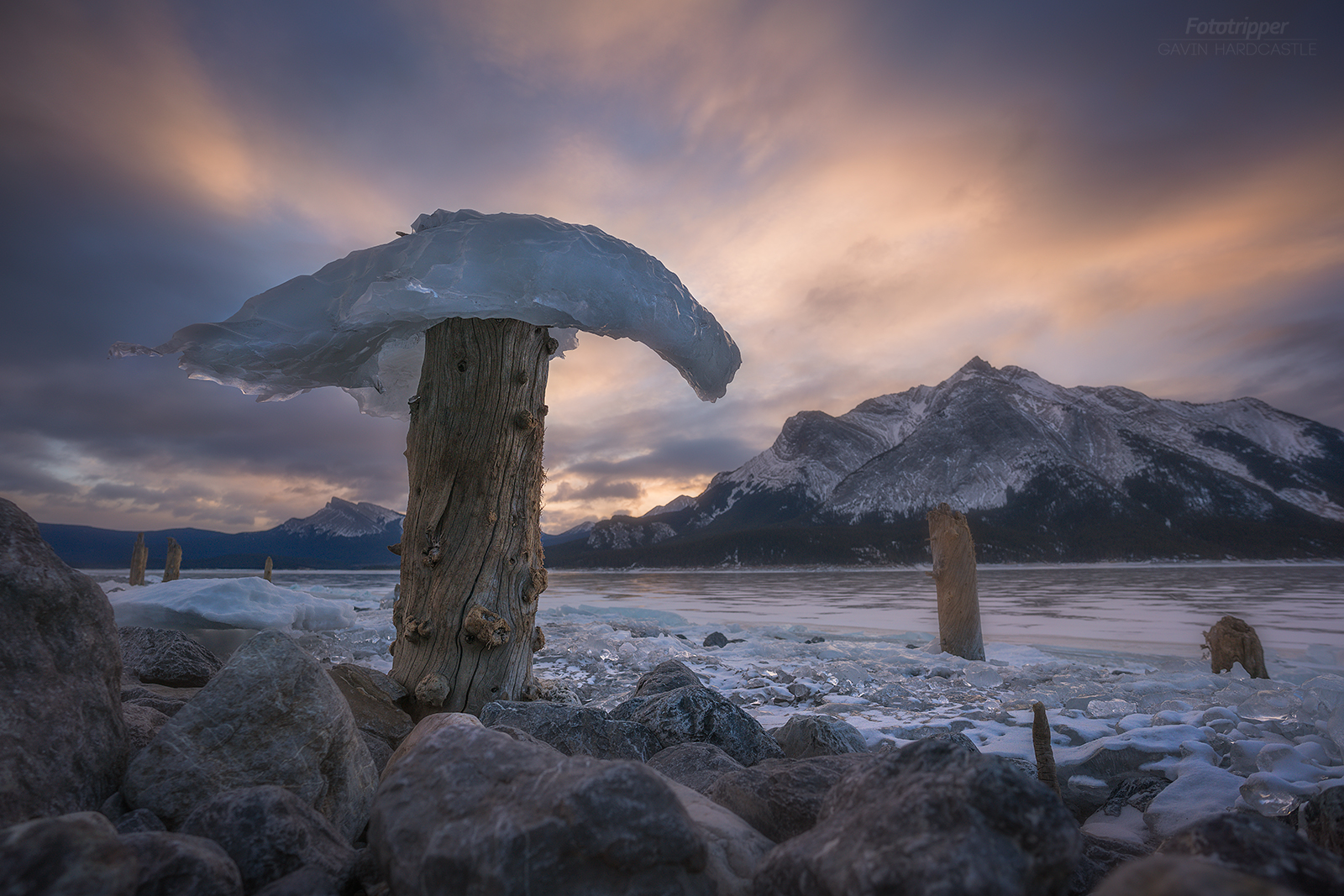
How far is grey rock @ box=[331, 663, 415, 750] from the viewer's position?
11.3ft

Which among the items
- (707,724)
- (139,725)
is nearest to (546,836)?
(139,725)

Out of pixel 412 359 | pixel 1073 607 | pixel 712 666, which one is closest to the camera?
pixel 412 359

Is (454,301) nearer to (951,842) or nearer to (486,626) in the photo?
(486,626)

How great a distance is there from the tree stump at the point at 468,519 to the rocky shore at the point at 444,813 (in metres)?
1.35

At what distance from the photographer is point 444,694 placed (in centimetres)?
361

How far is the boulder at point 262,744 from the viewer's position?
182cm

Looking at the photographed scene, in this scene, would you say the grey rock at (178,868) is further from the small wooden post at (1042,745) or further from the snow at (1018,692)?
the snow at (1018,692)

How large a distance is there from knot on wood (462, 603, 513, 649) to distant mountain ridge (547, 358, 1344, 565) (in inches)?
3083

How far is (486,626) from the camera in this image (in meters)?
3.66

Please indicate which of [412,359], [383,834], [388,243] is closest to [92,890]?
[383,834]

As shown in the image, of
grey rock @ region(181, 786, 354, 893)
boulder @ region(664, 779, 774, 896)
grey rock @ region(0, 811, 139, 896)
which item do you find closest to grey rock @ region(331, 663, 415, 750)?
grey rock @ region(181, 786, 354, 893)

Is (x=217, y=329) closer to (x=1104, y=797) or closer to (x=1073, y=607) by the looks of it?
(x=1104, y=797)

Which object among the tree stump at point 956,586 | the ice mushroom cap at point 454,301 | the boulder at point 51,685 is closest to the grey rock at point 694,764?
the boulder at point 51,685

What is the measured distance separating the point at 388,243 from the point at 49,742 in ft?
9.74
